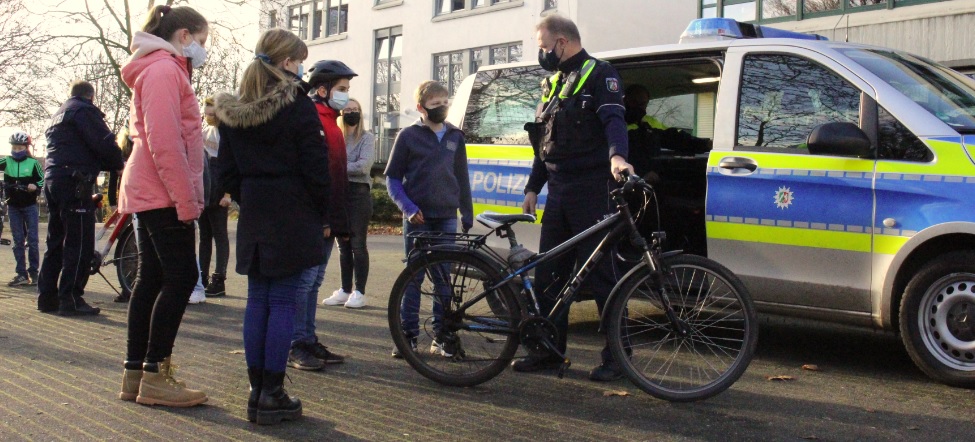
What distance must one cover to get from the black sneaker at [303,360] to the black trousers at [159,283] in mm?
943

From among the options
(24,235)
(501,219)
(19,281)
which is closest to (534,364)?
(501,219)

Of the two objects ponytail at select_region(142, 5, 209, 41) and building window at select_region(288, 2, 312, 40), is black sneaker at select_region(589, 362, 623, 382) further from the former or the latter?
building window at select_region(288, 2, 312, 40)

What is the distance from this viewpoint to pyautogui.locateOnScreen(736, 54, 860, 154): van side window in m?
5.90

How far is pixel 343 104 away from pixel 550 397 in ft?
7.52

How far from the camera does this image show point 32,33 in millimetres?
33156

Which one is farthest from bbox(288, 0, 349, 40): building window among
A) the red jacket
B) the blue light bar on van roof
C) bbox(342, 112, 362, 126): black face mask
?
the red jacket

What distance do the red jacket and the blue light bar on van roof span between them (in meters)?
2.46

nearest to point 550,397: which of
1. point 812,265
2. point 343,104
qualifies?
point 812,265

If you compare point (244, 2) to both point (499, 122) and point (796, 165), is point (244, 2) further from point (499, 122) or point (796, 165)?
point (796, 165)

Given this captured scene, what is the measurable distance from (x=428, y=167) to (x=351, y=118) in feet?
6.58

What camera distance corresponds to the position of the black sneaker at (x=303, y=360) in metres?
5.93

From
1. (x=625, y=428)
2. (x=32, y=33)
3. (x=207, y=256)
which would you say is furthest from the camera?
(x=32, y=33)

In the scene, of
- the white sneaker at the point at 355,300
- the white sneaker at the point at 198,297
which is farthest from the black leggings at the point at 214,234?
the white sneaker at the point at 355,300

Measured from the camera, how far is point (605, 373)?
220 inches
